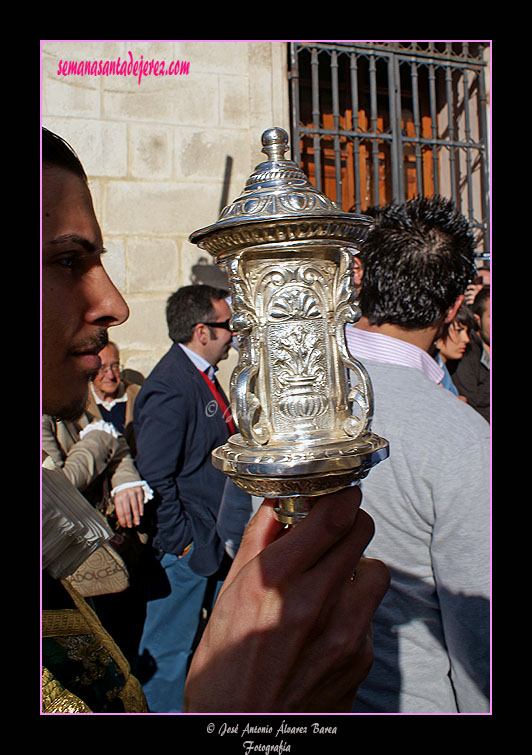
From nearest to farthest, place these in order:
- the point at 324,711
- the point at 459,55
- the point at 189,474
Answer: the point at 324,711
the point at 189,474
the point at 459,55

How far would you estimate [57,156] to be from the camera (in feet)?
5.07

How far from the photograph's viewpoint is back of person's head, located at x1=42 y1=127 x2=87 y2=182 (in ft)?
4.99

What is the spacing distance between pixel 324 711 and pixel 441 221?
180 cm

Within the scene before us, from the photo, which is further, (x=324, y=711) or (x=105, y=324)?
(x=105, y=324)

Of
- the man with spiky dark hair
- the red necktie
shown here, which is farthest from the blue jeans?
the man with spiky dark hair

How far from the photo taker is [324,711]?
1141 millimetres

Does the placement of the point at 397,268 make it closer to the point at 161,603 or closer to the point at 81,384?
the point at 81,384

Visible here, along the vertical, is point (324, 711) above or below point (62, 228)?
below

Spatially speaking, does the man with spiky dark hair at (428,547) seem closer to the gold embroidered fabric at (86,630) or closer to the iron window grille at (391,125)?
the gold embroidered fabric at (86,630)

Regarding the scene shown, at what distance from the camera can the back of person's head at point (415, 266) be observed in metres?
2.03

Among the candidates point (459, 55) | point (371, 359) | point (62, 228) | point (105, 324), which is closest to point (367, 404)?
point (371, 359)

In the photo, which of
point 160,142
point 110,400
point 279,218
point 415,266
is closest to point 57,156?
point 279,218

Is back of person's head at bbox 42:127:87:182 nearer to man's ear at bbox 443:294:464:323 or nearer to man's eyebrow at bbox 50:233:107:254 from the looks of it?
man's eyebrow at bbox 50:233:107:254

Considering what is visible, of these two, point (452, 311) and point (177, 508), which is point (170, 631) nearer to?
point (177, 508)
